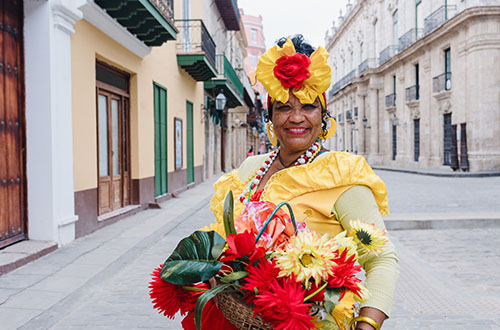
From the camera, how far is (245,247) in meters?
1.24

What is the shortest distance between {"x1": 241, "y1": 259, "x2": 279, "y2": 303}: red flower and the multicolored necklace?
543 mm

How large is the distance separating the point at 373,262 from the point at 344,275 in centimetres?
38

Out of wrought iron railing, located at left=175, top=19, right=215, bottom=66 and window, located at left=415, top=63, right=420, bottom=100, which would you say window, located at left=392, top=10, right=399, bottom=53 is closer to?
window, located at left=415, top=63, right=420, bottom=100

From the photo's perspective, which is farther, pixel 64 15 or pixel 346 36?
pixel 346 36

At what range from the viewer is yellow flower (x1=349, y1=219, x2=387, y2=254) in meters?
1.39

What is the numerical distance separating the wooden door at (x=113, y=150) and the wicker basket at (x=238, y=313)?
25.5ft

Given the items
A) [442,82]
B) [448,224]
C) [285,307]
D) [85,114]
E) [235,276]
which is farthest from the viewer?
[442,82]

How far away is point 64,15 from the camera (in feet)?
21.4

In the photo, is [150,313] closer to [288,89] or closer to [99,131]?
[288,89]

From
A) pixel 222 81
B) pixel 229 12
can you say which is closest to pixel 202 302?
pixel 222 81

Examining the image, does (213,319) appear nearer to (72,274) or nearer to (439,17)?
(72,274)

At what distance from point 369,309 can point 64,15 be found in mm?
6505

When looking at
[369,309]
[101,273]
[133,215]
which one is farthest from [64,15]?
[369,309]

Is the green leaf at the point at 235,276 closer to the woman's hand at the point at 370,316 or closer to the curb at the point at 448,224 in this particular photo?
the woman's hand at the point at 370,316
